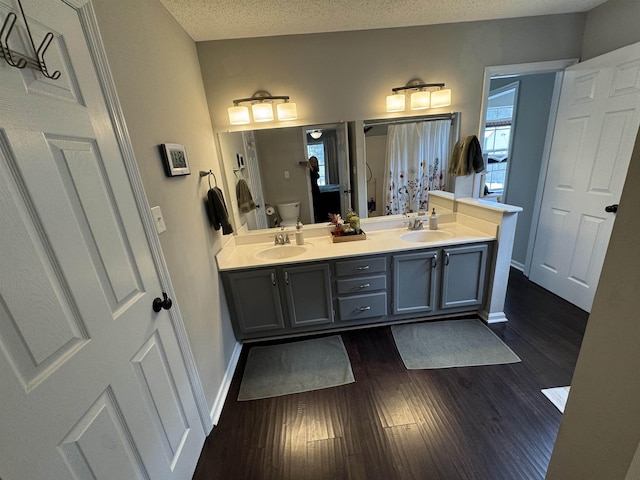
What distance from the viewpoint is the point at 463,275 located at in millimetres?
2162

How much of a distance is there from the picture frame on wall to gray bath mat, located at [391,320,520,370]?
6.49ft

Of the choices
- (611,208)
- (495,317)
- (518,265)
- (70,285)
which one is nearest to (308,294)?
(70,285)

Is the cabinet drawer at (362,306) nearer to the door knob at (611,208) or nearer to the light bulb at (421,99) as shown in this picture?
the light bulb at (421,99)

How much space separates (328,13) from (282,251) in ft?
5.89

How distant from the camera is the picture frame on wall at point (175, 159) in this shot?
4.33 ft

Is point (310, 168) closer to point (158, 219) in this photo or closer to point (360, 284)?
point (360, 284)

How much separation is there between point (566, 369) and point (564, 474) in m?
1.33

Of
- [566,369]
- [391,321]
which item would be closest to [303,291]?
[391,321]

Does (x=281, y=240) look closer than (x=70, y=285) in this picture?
No

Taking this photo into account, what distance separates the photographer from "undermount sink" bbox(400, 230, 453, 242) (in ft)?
7.66

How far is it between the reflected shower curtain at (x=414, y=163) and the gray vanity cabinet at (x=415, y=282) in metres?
0.64

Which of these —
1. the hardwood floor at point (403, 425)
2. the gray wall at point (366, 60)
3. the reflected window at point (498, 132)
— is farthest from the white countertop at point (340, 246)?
the reflected window at point (498, 132)

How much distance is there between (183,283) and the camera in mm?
1387

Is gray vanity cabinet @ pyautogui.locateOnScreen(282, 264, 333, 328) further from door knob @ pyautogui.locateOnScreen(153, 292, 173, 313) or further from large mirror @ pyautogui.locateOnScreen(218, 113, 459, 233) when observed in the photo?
door knob @ pyautogui.locateOnScreen(153, 292, 173, 313)
